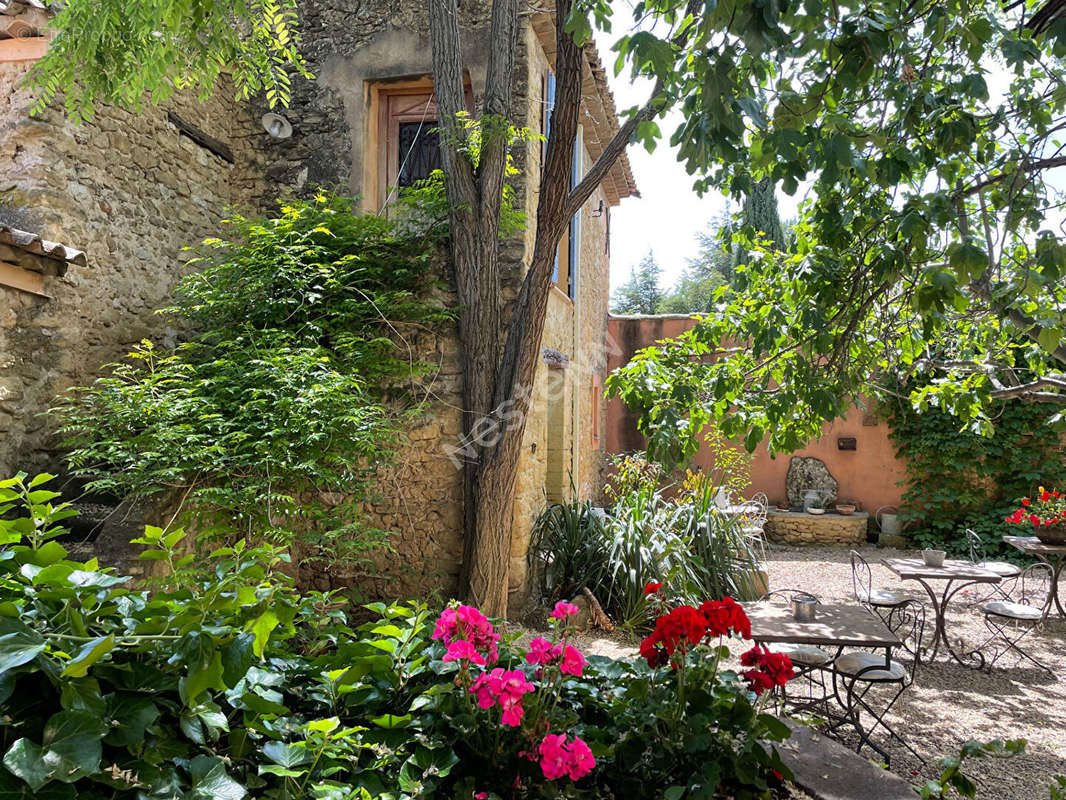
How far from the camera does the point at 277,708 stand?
1.25 meters

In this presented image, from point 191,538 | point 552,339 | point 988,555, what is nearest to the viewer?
point 191,538

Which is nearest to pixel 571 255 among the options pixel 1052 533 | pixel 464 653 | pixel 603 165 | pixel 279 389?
pixel 603 165

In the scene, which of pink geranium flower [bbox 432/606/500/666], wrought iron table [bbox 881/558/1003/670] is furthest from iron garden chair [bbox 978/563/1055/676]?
pink geranium flower [bbox 432/606/500/666]

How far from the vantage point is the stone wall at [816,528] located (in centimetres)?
932

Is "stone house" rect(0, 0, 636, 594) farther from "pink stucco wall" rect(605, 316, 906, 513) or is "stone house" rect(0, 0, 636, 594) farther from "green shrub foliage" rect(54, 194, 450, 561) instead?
"pink stucco wall" rect(605, 316, 906, 513)

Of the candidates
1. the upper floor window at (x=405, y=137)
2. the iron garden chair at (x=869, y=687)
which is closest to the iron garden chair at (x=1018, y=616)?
the iron garden chair at (x=869, y=687)

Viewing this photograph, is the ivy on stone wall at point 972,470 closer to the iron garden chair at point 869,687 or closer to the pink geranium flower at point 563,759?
the iron garden chair at point 869,687

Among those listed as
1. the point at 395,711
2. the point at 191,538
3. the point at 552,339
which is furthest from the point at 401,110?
the point at 395,711

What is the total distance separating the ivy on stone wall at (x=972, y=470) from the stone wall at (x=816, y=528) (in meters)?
0.60

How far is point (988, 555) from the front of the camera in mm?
8445

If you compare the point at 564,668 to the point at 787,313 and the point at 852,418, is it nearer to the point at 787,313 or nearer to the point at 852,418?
the point at 787,313

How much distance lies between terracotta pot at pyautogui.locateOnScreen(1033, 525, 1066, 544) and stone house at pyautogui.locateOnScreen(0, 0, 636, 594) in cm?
405

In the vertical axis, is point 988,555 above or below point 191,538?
below

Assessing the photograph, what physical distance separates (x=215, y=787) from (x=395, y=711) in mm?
516
